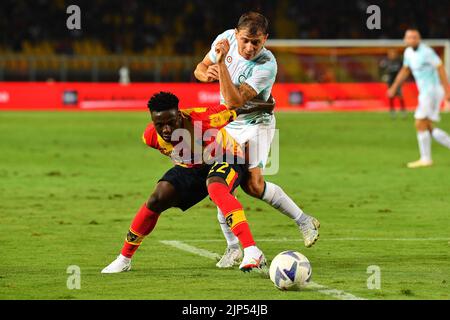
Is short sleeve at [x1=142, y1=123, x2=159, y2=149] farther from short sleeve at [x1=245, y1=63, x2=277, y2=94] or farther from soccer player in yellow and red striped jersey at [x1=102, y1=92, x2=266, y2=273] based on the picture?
short sleeve at [x1=245, y1=63, x2=277, y2=94]

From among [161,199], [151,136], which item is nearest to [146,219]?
[161,199]

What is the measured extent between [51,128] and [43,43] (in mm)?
17485

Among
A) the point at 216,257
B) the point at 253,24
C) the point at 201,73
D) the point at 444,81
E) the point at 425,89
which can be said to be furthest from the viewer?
the point at 425,89

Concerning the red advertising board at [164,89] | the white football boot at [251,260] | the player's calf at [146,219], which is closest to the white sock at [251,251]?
the white football boot at [251,260]

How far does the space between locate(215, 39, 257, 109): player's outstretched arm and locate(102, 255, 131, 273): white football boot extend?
1.55 meters

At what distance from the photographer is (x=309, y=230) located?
933 cm

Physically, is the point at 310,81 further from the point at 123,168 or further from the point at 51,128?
the point at 123,168

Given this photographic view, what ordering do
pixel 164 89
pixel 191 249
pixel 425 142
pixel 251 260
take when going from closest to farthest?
pixel 251 260 < pixel 191 249 < pixel 425 142 < pixel 164 89

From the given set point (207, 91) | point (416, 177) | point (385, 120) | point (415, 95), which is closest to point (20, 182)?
point (416, 177)

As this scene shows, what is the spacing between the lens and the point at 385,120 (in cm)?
3400

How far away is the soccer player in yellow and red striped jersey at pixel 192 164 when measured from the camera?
8297mm

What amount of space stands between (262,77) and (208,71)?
0.47 meters

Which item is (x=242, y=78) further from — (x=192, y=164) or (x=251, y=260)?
(x=251, y=260)

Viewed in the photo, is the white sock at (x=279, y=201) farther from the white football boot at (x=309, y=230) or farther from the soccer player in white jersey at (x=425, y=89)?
the soccer player in white jersey at (x=425, y=89)
